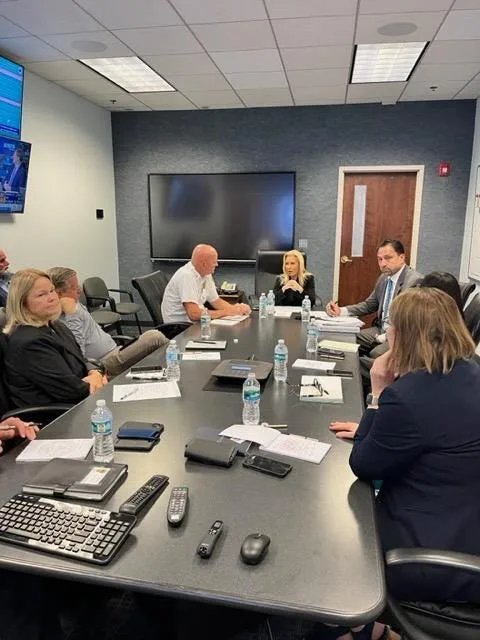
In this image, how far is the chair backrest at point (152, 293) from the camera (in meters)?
3.84

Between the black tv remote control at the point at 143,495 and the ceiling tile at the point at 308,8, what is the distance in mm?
2889

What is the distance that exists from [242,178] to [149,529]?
5.30 m

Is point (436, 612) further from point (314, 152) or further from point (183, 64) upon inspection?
point (314, 152)

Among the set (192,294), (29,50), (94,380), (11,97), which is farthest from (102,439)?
(29,50)

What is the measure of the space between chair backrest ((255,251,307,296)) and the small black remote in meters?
3.92

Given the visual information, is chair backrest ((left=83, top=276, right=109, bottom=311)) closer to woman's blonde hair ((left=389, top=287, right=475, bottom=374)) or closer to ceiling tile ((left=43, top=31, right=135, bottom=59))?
ceiling tile ((left=43, top=31, right=135, bottom=59))

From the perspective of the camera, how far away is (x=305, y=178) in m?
5.88

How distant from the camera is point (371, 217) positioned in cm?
590

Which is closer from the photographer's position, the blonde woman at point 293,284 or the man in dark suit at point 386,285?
the man in dark suit at point 386,285

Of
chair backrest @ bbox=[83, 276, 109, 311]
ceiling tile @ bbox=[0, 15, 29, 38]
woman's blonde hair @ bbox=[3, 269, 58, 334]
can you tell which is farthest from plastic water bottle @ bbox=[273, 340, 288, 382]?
chair backrest @ bbox=[83, 276, 109, 311]

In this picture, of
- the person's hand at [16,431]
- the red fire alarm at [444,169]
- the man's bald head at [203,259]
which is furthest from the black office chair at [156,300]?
the red fire alarm at [444,169]

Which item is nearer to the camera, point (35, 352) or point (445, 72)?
point (35, 352)

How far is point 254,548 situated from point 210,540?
0.34ft

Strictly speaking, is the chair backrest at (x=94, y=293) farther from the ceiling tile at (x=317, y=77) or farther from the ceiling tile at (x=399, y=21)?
the ceiling tile at (x=399, y=21)
